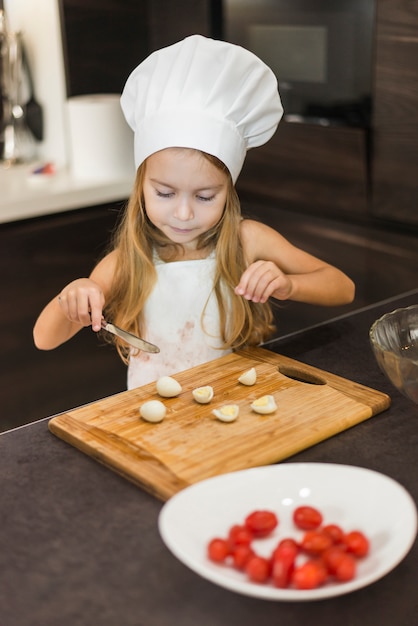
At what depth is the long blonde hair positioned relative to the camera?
140 cm

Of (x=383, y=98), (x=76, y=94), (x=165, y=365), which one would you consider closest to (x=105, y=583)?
(x=165, y=365)

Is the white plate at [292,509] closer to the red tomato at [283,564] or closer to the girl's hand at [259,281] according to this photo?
the red tomato at [283,564]

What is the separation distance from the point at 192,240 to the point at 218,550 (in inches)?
31.9

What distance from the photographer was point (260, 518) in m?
0.76

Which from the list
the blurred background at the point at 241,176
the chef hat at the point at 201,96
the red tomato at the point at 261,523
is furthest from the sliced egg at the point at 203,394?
the blurred background at the point at 241,176

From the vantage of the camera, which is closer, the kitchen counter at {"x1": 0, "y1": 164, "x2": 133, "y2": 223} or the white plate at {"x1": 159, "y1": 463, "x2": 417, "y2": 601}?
the white plate at {"x1": 159, "y1": 463, "x2": 417, "y2": 601}

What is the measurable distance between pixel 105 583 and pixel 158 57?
2.74ft

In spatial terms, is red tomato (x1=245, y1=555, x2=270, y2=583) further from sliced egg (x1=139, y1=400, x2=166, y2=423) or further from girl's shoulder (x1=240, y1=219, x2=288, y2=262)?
girl's shoulder (x1=240, y1=219, x2=288, y2=262)

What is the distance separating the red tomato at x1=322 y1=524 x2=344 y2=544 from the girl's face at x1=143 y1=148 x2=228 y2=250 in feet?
2.00

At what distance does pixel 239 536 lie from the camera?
736 mm

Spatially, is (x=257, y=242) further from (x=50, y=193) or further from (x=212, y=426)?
(x=50, y=193)

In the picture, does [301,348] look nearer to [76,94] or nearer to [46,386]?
[46,386]

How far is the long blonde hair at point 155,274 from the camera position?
140cm

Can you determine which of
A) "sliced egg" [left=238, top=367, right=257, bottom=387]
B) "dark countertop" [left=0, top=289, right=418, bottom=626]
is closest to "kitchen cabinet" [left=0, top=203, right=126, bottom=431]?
"sliced egg" [left=238, top=367, right=257, bottom=387]
